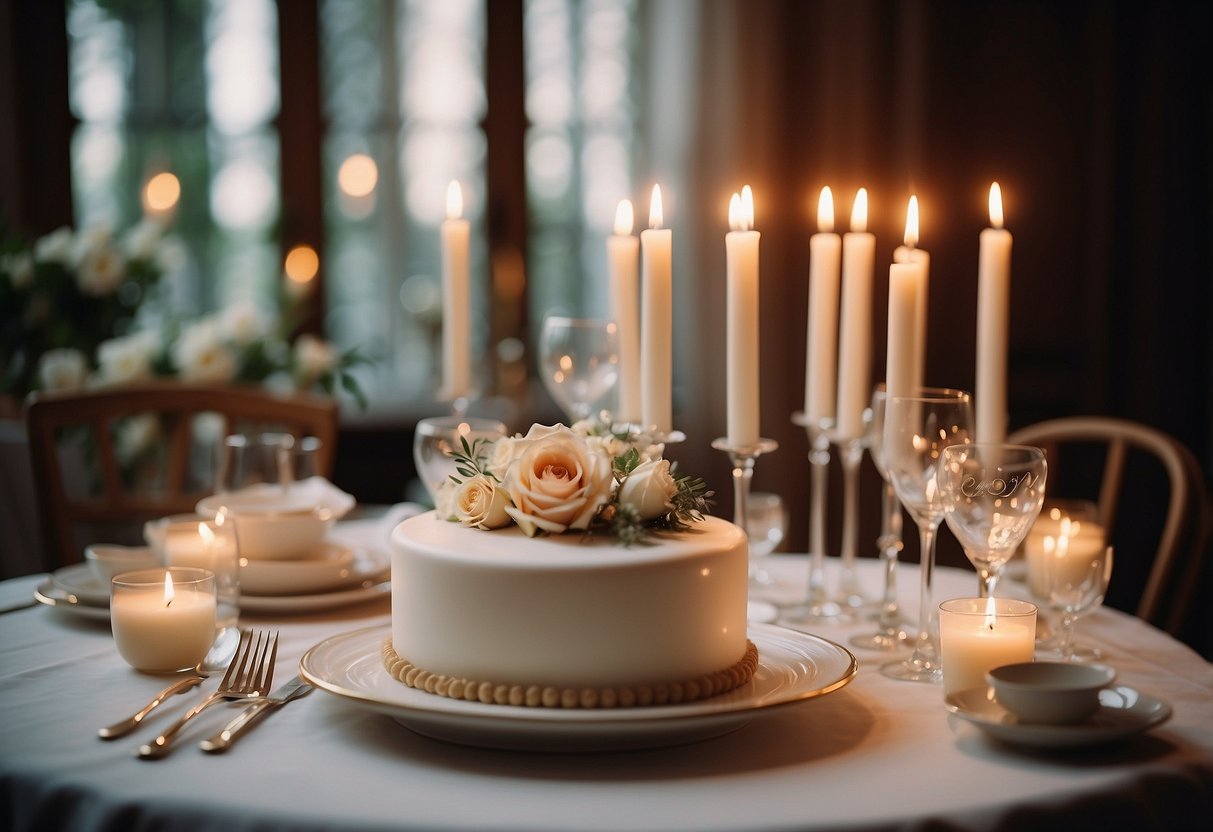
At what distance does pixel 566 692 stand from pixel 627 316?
27.4 inches

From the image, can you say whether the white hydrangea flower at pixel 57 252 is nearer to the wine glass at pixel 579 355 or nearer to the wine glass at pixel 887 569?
the wine glass at pixel 579 355

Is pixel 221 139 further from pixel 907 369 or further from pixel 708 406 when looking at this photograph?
pixel 907 369

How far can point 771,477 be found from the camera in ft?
13.2

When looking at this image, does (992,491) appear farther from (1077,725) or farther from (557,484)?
(557,484)

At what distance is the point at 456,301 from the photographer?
71.8 inches

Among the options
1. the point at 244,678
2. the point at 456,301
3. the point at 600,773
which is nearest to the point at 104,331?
the point at 456,301

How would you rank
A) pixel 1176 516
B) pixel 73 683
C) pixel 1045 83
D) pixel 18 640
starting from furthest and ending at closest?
pixel 1045 83 → pixel 1176 516 → pixel 18 640 → pixel 73 683

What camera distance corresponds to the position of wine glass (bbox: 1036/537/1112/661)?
54.5 inches

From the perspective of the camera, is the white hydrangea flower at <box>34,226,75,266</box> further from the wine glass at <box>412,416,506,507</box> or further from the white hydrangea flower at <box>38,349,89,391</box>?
the wine glass at <box>412,416,506,507</box>

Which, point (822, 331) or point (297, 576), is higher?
point (822, 331)

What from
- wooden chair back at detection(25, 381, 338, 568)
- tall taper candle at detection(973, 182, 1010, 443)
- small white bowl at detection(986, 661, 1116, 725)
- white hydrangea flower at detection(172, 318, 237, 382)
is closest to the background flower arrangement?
white hydrangea flower at detection(172, 318, 237, 382)

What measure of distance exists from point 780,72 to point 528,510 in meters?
3.21

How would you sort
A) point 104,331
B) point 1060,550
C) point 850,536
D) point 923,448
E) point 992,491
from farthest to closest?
1. point 104,331
2. point 850,536
3. point 1060,550
4. point 923,448
5. point 992,491

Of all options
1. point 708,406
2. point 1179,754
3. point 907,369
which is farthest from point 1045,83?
point 1179,754
